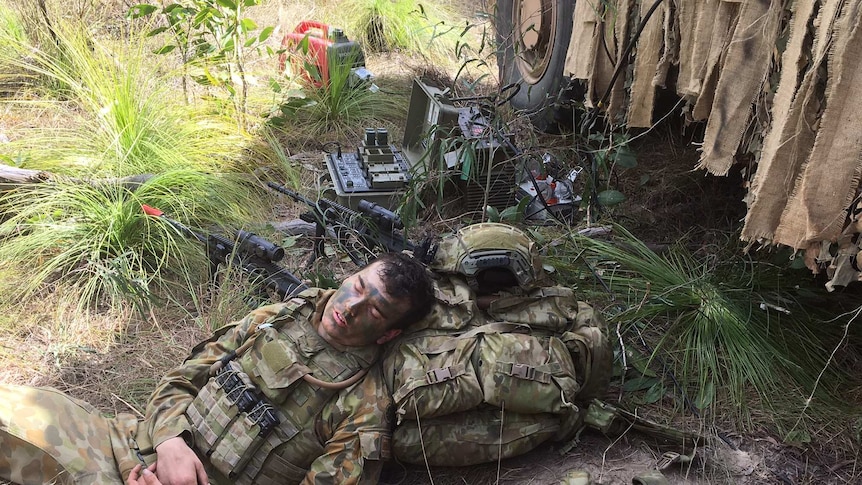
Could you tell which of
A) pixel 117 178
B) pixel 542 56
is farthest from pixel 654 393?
pixel 117 178

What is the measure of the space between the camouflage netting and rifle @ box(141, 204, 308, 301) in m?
1.96

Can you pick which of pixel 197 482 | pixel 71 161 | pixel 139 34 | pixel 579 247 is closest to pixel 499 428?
pixel 197 482

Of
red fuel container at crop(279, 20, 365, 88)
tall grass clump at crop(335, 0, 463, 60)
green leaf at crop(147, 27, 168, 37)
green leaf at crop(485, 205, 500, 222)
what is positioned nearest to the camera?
green leaf at crop(485, 205, 500, 222)

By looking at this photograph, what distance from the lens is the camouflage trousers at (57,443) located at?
230cm

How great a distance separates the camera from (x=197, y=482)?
7.75ft

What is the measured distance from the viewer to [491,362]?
2.51 metres

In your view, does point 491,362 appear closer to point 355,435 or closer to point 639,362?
point 355,435

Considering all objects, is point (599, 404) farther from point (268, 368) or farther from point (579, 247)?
point (268, 368)

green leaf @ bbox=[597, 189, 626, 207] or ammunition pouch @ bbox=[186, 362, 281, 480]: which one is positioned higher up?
green leaf @ bbox=[597, 189, 626, 207]

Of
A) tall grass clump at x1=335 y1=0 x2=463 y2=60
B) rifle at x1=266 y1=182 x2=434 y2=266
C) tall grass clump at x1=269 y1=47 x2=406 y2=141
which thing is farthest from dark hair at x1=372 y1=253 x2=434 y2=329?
tall grass clump at x1=335 y1=0 x2=463 y2=60

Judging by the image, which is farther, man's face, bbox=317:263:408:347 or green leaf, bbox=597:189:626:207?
green leaf, bbox=597:189:626:207

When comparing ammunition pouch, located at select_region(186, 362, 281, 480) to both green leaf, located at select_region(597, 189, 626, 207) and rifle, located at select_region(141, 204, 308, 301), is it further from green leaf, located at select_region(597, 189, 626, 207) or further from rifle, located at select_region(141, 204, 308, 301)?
green leaf, located at select_region(597, 189, 626, 207)

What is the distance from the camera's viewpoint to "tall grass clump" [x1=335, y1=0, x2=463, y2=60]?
755cm

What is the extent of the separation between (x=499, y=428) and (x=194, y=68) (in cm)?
399
